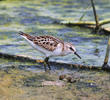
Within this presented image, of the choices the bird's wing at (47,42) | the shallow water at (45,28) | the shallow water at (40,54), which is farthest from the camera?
the shallow water at (45,28)

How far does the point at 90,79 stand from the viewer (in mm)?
8719

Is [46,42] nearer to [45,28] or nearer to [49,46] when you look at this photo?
[49,46]

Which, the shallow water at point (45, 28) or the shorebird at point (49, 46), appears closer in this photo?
the shorebird at point (49, 46)

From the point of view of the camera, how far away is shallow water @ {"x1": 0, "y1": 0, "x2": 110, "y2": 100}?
7.86 m

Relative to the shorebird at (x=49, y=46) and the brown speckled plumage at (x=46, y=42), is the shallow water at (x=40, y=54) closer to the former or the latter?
the shorebird at (x=49, y=46)

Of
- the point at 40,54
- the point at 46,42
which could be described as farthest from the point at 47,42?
the point at 40,54

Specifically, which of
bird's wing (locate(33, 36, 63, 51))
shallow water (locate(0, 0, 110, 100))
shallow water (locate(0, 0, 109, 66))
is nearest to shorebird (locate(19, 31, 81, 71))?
bird's wing (locate(33, 36, 63, 51))

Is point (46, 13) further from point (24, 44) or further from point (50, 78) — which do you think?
point (50, 78)

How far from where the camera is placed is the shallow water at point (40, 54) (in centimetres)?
786

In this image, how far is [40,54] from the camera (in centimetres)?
1078

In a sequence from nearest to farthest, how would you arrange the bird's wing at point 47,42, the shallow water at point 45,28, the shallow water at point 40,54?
the shallow water at point 40,54 → the bird's wing at point 47,42 → the shallow water at point 45,28

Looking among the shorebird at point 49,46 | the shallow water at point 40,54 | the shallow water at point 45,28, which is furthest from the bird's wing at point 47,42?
the shallow water at point 45,28

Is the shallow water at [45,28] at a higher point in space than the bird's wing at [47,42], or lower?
lower

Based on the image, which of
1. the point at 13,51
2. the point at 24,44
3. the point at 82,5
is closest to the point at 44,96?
the point at 13,51
